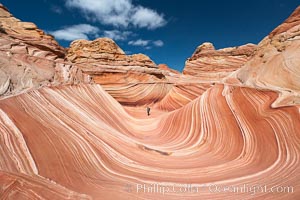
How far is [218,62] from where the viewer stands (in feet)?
47.0

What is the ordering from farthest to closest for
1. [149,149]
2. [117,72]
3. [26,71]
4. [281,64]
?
1. [117,72]
2. [281,64]
3. [26,71]
4. [149,149]

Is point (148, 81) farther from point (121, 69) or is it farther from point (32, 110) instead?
point (32, 110)

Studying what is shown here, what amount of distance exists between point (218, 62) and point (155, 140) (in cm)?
1187

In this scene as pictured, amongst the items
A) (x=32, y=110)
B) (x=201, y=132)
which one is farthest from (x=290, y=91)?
(x=32, y=110)

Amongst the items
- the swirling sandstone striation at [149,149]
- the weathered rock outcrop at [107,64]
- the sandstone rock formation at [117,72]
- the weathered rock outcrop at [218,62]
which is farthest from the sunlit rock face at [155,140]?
the weathered rock outcrop at [218,62]

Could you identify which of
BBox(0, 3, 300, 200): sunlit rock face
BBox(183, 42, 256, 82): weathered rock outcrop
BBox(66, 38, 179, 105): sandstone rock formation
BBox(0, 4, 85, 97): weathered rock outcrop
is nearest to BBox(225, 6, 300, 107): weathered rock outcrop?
BBox(0, 3, 300, 200): sunlit rock face

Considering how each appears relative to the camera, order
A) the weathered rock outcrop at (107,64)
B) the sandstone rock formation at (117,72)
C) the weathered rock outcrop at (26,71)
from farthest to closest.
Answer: the weathered rock outcrop at (107,64) < the sandstone rock formation at (117,72) < the weathered rock outcrop at (26,71)

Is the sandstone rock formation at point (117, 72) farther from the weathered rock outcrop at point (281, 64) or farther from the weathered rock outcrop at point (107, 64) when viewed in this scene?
the weathered rock outcrop at point (281, 64)

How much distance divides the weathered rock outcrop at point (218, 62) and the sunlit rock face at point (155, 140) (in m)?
8.39

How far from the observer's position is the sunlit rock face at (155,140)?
2053mm

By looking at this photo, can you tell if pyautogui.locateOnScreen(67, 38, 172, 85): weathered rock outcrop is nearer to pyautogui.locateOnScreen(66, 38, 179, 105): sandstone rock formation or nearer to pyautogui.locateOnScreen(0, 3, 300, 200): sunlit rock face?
pyautogui.locateOnScreen(66, 38, 179, 105): sandstone rock formation

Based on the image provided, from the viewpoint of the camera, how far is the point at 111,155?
9.43ft

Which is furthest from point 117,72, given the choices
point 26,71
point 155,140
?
point 155,140

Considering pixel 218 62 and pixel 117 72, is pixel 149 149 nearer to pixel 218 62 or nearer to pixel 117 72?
pixel 117 72
